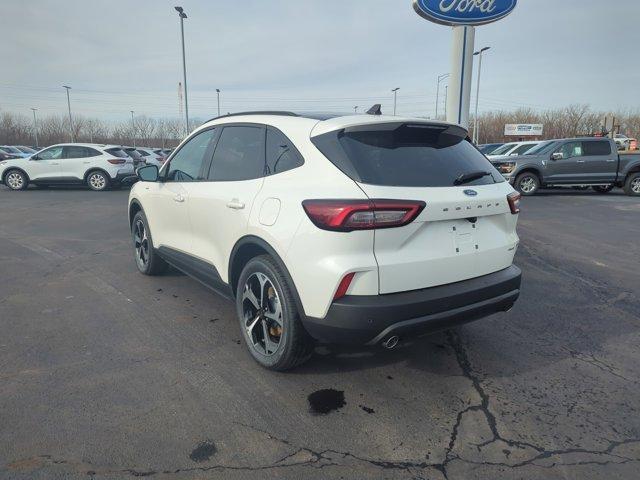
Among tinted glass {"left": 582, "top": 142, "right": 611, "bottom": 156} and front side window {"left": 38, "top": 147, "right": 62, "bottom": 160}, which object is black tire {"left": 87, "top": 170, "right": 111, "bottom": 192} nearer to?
front side window {"left": 38, "top": 147, "right": 62, "bottom": 160}

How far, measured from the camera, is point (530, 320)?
13.7 feet

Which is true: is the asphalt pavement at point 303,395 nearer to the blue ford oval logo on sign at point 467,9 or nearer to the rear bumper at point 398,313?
the rear bumper at point 398,313

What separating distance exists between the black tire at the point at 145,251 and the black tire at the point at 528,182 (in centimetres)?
1272

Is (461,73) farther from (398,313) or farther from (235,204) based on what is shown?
(398,313)

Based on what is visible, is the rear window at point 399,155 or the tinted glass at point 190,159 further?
the tinted glass at point 190,159

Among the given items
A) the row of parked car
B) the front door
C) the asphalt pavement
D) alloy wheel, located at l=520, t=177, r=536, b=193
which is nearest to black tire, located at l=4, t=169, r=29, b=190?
the row of parked car

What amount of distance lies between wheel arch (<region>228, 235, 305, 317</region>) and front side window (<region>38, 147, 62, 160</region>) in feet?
50.7

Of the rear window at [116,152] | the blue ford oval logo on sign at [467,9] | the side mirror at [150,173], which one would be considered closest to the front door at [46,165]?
the rear window at [116,152]

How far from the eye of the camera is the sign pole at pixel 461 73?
934 cm

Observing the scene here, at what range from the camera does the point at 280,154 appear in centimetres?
312

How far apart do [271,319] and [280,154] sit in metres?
1.15

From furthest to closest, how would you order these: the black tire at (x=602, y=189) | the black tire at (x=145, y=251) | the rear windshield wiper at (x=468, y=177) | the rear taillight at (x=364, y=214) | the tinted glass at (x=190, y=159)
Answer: the black tire at (x=602, y=189), the black tire at (x=145, y=251), the tinted glass at (x=190, y=159), the rear windshield wiper at (x=468, y=177), the rear taillight at (x=364, y=214)

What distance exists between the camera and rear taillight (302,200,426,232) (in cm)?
248

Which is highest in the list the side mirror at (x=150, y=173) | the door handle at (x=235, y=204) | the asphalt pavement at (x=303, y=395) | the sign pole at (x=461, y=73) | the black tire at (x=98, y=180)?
the sign pole at (x=461, y=73)
